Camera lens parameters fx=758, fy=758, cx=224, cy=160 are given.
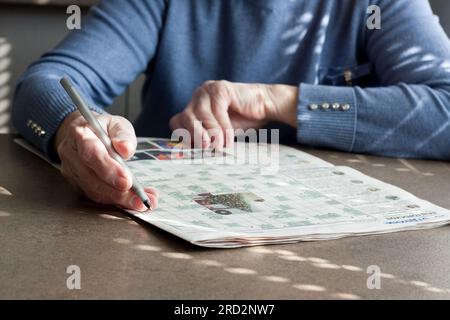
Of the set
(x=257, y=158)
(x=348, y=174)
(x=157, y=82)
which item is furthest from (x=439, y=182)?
(x=157, y=82)

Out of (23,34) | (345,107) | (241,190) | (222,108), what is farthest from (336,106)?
(23,34)

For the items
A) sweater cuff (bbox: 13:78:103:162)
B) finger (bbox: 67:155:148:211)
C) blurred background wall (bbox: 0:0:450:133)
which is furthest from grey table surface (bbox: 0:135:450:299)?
blurred background wall (bbox: 0:0:450:133)

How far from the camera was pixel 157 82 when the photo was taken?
1557 millimetres

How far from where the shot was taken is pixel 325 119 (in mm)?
1278

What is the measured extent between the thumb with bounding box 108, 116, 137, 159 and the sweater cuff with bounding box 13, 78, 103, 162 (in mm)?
109

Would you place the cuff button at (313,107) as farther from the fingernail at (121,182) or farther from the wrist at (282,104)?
the fingernail at (121,182)

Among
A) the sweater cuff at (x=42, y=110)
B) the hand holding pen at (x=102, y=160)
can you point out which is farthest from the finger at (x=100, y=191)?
the sweater cuff at (x=42, y=110)

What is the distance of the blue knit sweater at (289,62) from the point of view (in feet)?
4.23

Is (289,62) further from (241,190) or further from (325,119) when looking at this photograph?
(241,190)

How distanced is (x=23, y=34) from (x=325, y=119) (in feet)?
3.94

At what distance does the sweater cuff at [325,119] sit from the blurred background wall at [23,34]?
42.2 inches

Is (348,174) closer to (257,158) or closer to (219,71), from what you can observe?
(257,158)

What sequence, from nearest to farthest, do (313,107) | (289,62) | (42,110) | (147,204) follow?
(147,204) → (42,110) → (313,107) → (289,62)
